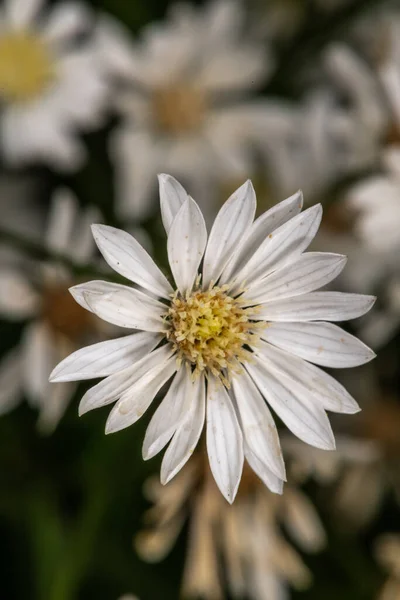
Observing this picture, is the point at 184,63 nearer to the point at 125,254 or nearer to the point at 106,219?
the point at 106,219

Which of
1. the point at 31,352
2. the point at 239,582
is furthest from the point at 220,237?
the point at 239,582

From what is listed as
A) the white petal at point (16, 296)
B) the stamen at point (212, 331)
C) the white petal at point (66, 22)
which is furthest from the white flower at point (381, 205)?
the white petal at point (66, 22)

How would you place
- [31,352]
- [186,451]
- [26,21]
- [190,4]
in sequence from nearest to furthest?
[186,451], [31,352], [26,21], [190,4]

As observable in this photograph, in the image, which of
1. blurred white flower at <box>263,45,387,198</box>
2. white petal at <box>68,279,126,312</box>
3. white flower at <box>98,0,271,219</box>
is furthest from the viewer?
white flower at <box>98,0,271,219</box>

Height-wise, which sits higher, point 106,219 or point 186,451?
point 106,219

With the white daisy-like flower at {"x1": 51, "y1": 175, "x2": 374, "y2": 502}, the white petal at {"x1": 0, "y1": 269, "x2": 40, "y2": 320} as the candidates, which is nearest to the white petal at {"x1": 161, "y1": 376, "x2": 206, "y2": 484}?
the white daisy-like flower at {"x1": 51, "y1": 175, "x2": 374, "y2": 502}

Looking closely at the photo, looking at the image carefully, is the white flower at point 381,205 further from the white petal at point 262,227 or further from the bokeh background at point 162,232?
the white petal at point 262,227

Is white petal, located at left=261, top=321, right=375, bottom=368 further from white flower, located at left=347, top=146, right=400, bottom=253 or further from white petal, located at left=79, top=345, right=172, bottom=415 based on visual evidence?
white flower, located at left=347, top=146, right=400, bottom=253
